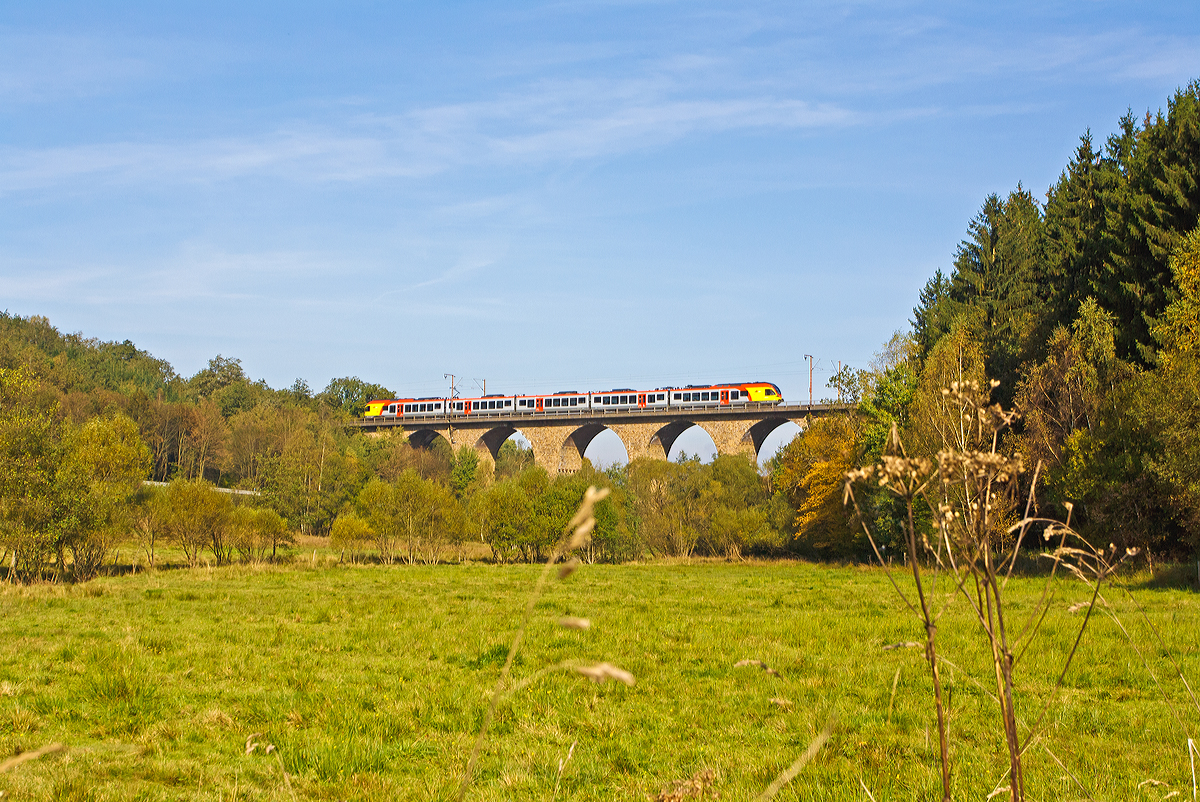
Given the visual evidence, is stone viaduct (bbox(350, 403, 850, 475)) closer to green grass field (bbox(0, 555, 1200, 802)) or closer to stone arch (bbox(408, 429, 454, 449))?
stone arch (bbox(408, 429, 454, 449))

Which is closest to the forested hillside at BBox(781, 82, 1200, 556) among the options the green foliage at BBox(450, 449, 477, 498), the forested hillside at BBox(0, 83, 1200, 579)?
the forested hillside at BBox(0, 83, 1200, 579)

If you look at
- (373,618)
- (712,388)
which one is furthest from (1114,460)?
(712,388)

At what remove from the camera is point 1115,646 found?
490 inches

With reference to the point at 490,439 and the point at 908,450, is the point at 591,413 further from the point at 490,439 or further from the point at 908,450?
the point at 908,450

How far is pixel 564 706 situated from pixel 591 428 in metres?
74.1

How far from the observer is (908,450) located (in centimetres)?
3459

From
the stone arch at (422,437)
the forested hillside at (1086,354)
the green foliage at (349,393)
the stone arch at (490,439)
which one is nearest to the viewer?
the forested hillside at (1086,354)

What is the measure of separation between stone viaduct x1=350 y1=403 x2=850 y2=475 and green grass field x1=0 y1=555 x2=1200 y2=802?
175 feet

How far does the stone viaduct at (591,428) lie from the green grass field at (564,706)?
2098 inches

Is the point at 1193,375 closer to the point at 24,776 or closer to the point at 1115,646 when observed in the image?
the point at 1115,646

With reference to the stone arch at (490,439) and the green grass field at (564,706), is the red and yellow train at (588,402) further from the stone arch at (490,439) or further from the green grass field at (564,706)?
the green grass field at (564,706)

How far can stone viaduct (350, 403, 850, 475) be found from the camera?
73.1 m

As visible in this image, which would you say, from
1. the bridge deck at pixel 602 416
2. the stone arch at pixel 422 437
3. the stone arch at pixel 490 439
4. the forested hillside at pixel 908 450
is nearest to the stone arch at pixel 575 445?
the bridge deck at pixel 602 416

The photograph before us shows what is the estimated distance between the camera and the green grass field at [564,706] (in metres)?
6.70
